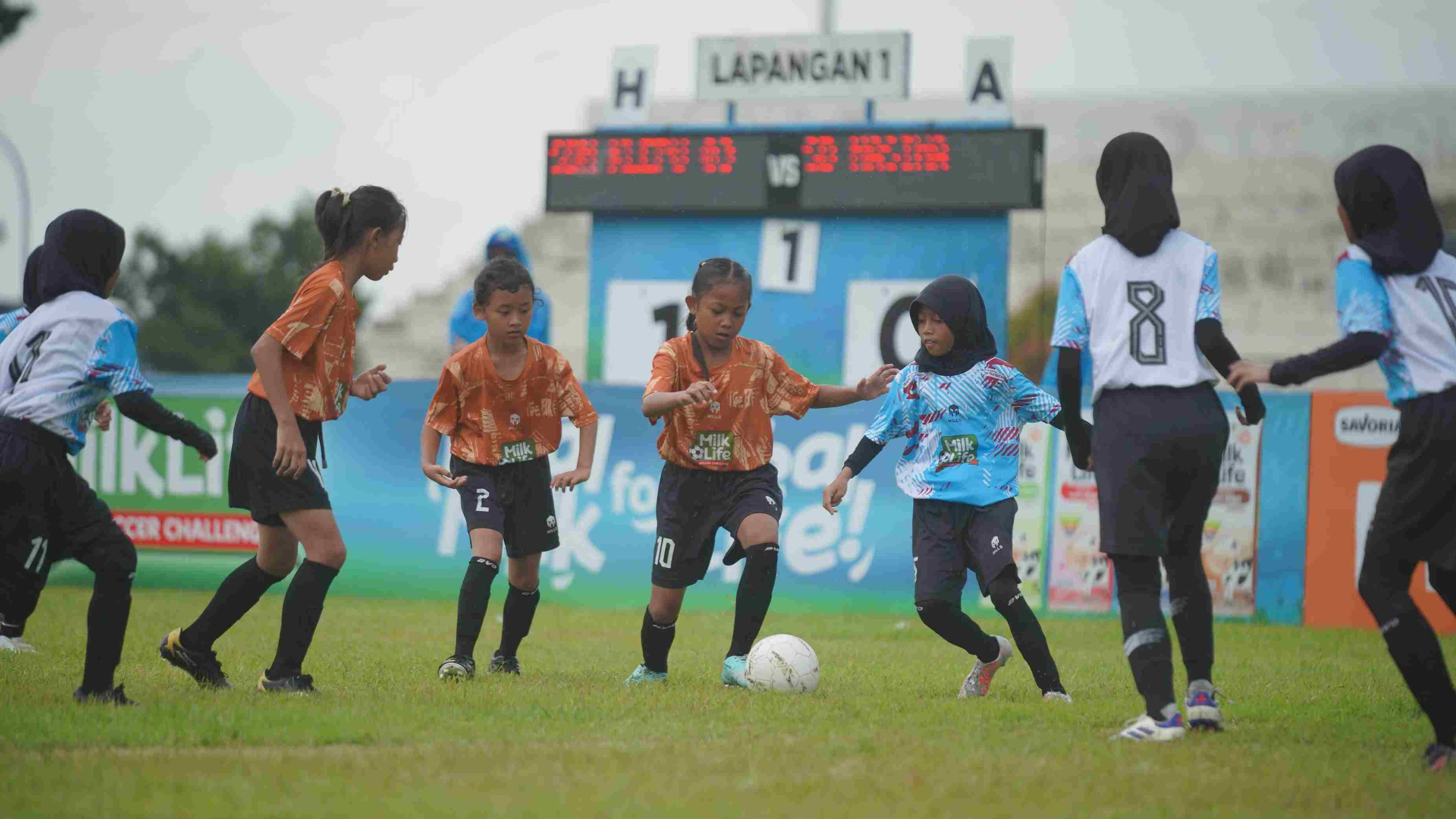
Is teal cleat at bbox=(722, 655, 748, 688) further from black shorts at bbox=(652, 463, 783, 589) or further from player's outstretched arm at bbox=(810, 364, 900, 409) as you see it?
player's outstretched arm at bbox=(810, 364, 900, 409)

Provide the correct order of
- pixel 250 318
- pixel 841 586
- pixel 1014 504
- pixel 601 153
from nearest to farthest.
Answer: pixel 1014 504
pixel 841 586
pixel 601 153
pixel 250 318

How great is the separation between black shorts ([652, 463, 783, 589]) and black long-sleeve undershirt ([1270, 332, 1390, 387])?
2.60 meters

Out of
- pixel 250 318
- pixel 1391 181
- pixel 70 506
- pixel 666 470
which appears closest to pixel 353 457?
pixel 666 470

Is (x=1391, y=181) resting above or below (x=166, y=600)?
above

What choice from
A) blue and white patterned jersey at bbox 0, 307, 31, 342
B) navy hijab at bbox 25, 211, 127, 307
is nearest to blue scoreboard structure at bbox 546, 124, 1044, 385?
blue and white patterned jersey at bbox 0, 307, 31, 342

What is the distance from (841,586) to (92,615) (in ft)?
23.0

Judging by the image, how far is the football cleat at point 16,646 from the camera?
25.2 ft

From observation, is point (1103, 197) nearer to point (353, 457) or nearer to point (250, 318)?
point (353, 457)

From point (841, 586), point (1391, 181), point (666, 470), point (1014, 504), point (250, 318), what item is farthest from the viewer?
point (250, 318)

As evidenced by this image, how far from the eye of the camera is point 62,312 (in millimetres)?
5523

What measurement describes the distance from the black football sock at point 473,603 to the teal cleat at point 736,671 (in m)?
1.12

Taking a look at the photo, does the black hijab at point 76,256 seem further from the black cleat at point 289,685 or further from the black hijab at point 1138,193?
the black hijab at point 1138,193

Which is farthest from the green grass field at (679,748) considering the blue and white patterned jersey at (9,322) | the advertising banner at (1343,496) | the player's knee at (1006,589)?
the advertising banner at (1343,496)

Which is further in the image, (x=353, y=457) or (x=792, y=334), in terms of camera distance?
(x=792, y=334)
